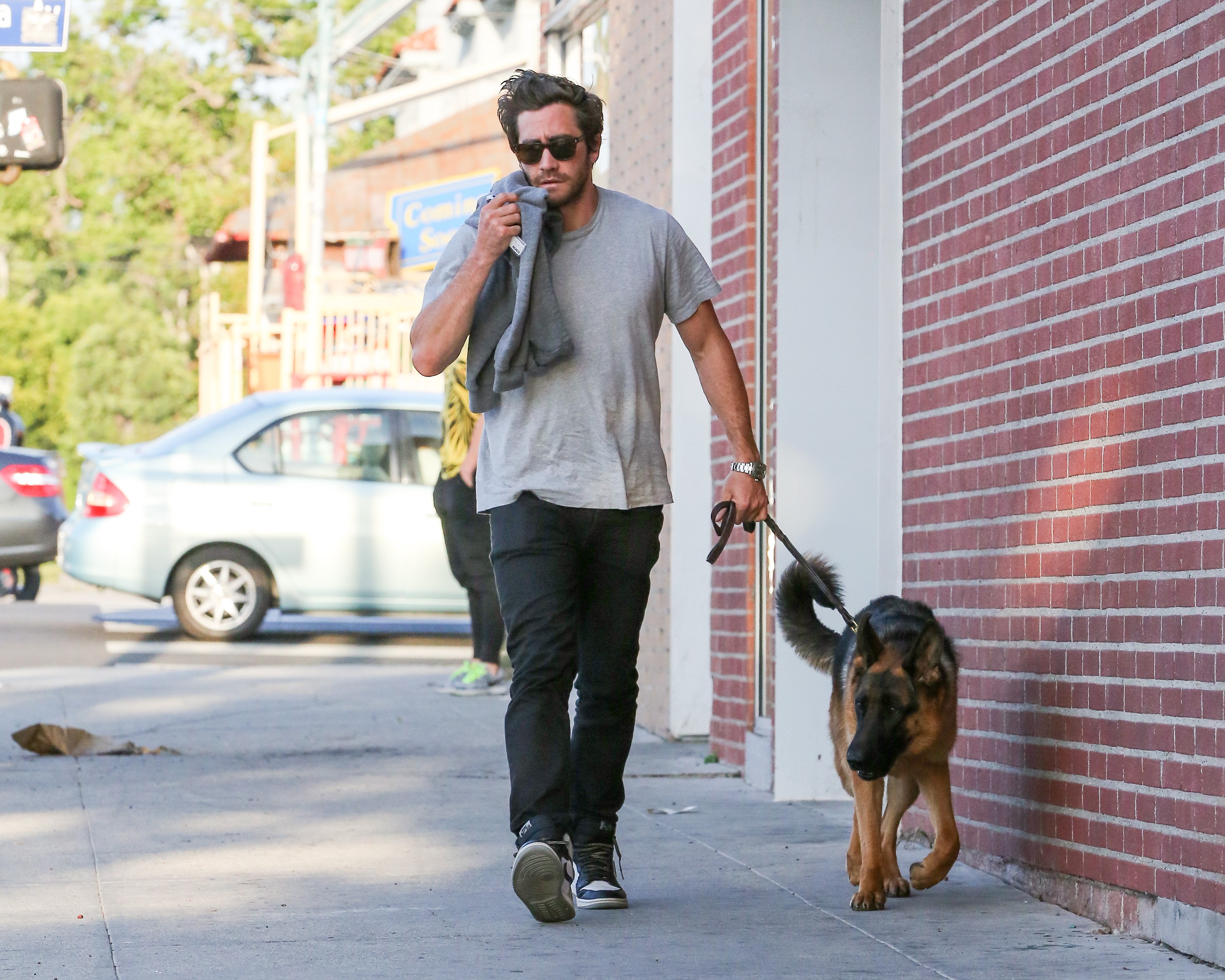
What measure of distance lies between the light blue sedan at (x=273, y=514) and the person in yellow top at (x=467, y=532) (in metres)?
3.02

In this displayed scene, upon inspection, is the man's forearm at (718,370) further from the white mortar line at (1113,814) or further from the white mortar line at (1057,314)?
the white mortar line at (1113,814)

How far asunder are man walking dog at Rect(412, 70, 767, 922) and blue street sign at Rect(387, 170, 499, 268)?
80.0 feet

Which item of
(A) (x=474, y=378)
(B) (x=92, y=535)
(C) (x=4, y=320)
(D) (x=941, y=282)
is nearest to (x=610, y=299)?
(A) (x=474, y=378)

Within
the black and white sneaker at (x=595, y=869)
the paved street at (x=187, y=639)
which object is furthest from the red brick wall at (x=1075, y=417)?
the paved street at (x=187, y=639)

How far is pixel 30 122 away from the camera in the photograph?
13672 mm

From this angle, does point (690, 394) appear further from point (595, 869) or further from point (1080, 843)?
point (1080, 843)

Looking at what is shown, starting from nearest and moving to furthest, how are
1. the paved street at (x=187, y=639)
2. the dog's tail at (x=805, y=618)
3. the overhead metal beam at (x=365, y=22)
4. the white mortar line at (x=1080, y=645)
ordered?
1. the white mortar line at (x=1080, y=645)
2. the dog's tail at (x=805, y=618)
3. the paved street at (x=187, y=639)
4. the overhead metal beam at (x=365, y=22)

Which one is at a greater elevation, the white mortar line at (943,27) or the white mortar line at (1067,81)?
the white mortar line at (943,27)

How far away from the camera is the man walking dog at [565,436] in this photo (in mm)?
4758

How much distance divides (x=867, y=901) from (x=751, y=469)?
115 cm

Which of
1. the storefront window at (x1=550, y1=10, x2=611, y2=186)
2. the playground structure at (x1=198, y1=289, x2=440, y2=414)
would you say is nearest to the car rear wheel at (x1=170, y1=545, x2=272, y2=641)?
the storefront window at (x1=550, y1=10, x2=611, y2=186)

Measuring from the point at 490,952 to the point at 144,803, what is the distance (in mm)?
2732

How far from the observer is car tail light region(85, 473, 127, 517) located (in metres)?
13.6

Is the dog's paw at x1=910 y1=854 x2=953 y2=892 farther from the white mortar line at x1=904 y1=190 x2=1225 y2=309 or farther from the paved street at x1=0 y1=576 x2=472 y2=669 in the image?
the paved street at x1=0 y1=576 x2=472 y2=669
